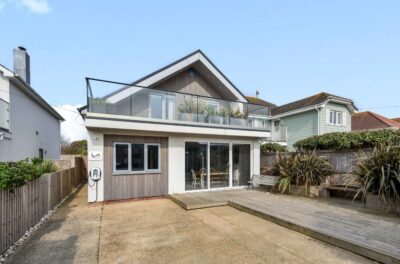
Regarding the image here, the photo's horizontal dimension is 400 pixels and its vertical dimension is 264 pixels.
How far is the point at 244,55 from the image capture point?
13070mm

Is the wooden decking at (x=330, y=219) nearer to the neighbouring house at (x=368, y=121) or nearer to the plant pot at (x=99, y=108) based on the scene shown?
the plant pot at (x=99, y=108)

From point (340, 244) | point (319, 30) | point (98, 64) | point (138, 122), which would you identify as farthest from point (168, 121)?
point (319, 30)

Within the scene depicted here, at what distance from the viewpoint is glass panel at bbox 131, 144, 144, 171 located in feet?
26.7

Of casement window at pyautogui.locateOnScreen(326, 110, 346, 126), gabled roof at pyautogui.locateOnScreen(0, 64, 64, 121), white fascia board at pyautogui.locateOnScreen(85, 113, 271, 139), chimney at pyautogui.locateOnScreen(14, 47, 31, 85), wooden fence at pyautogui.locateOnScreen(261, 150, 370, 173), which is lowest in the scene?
wooden fence at pyautogui.locateOnScreen(261, 150, 370, 173)

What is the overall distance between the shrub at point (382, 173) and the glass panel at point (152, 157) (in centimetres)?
701

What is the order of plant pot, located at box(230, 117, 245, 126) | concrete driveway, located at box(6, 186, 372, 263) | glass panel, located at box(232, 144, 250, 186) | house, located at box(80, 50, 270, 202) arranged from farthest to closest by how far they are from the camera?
1. glass panel, located at box(232, 144, 250, 186)
2. plant pot, located at box(230, 117, 245, 126)
3. house, located at box(80, 50, 270, 202)
4. concrete driveway, located at box(6, 186, 372, 263)

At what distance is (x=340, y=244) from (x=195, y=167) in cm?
603

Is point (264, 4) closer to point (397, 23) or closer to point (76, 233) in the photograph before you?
point (397, 23)

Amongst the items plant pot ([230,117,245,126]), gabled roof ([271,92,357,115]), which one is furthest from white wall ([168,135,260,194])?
gabled roof ([271,92,357,115])

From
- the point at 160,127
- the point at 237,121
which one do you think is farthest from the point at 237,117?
the point at 160,127

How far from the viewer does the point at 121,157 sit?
7953mm

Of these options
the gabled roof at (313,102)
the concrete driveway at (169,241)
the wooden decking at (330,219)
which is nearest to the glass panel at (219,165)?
the wooden decking at (330,219)

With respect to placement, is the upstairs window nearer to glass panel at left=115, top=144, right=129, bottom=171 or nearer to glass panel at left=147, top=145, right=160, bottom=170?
glass panel at left=147, top=145, right=160, bottom=170

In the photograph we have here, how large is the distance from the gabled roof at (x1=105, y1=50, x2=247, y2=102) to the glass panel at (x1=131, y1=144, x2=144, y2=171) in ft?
9.18
